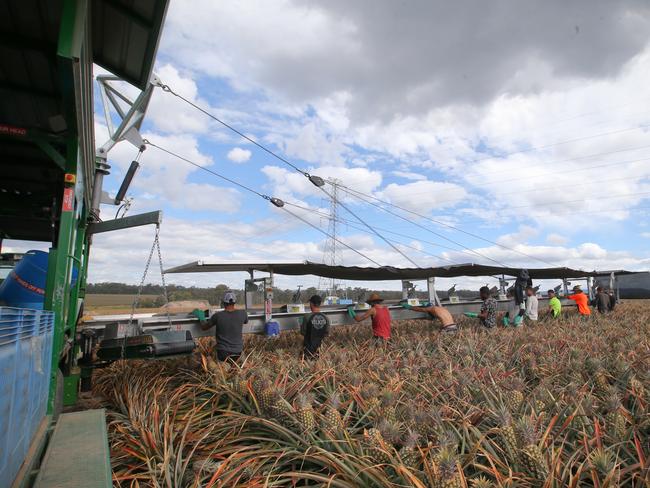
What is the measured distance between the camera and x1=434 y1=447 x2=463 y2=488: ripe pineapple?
2836mm

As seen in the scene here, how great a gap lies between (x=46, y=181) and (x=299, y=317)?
475 cm

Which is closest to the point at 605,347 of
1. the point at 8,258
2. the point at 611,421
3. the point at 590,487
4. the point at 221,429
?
the point at 611,421

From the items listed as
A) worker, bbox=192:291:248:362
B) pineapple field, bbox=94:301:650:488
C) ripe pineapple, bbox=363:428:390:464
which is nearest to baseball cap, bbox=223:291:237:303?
Result: worker, bbox=192:291:248:362

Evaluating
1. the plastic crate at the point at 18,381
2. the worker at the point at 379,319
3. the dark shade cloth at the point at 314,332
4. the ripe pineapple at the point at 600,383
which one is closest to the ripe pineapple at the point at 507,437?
the ripe pineapple at the point at 600,383

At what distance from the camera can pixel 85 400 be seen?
5781mm

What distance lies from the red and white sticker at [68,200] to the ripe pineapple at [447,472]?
3.65m

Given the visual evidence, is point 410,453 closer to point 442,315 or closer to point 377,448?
point 377,448

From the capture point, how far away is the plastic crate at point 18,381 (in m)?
1.97

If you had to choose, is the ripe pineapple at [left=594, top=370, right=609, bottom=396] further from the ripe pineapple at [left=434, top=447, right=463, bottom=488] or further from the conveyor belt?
the conveyor belt

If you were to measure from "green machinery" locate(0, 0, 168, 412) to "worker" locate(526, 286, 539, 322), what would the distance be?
35.1 ft

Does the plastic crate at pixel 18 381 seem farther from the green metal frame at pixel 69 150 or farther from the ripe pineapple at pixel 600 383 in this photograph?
the ripe pineapple at pixel 600 383

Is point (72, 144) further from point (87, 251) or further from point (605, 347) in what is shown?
point (605, 347)

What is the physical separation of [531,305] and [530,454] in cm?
1110

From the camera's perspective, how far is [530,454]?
3.11 m
